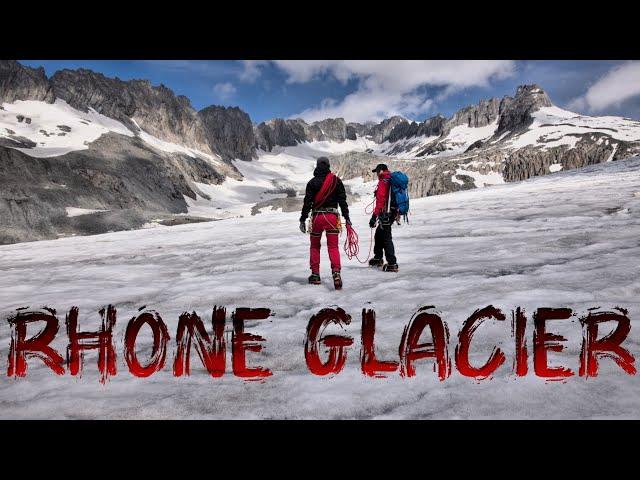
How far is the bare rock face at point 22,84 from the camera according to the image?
9800 centimetres

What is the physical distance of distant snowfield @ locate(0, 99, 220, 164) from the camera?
252 feet

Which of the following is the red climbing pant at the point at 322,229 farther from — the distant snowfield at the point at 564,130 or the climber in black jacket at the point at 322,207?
the distant snowfield at the point at 564,130

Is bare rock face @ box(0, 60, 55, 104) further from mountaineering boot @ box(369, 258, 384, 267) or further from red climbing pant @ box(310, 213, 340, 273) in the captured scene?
mountaineering boot @ box(369, 258, 384, 267)

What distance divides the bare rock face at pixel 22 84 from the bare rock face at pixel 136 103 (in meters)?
6.54

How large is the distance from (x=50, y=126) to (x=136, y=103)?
53.7m

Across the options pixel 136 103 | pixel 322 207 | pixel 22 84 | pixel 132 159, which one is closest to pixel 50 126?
pixel 22 84

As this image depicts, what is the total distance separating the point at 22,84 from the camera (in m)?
101

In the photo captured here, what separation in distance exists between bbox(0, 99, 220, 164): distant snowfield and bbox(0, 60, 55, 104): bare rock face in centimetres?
208

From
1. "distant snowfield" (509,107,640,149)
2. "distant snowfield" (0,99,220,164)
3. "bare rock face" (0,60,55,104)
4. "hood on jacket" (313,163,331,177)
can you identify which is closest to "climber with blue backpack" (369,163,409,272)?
"hood on jacket" (313,163,331,177)

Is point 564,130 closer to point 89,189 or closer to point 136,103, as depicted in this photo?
point 89,189

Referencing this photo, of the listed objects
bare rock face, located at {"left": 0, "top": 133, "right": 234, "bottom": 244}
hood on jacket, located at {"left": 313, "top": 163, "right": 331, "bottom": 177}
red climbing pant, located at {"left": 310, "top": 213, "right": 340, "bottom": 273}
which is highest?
bare rock face, located at {"left": 0, "top": 133, "right": 234, "bottom": 244}

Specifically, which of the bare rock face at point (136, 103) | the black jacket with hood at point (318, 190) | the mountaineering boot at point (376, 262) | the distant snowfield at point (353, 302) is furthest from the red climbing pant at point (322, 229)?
the bare rock face at point (136, 103)
